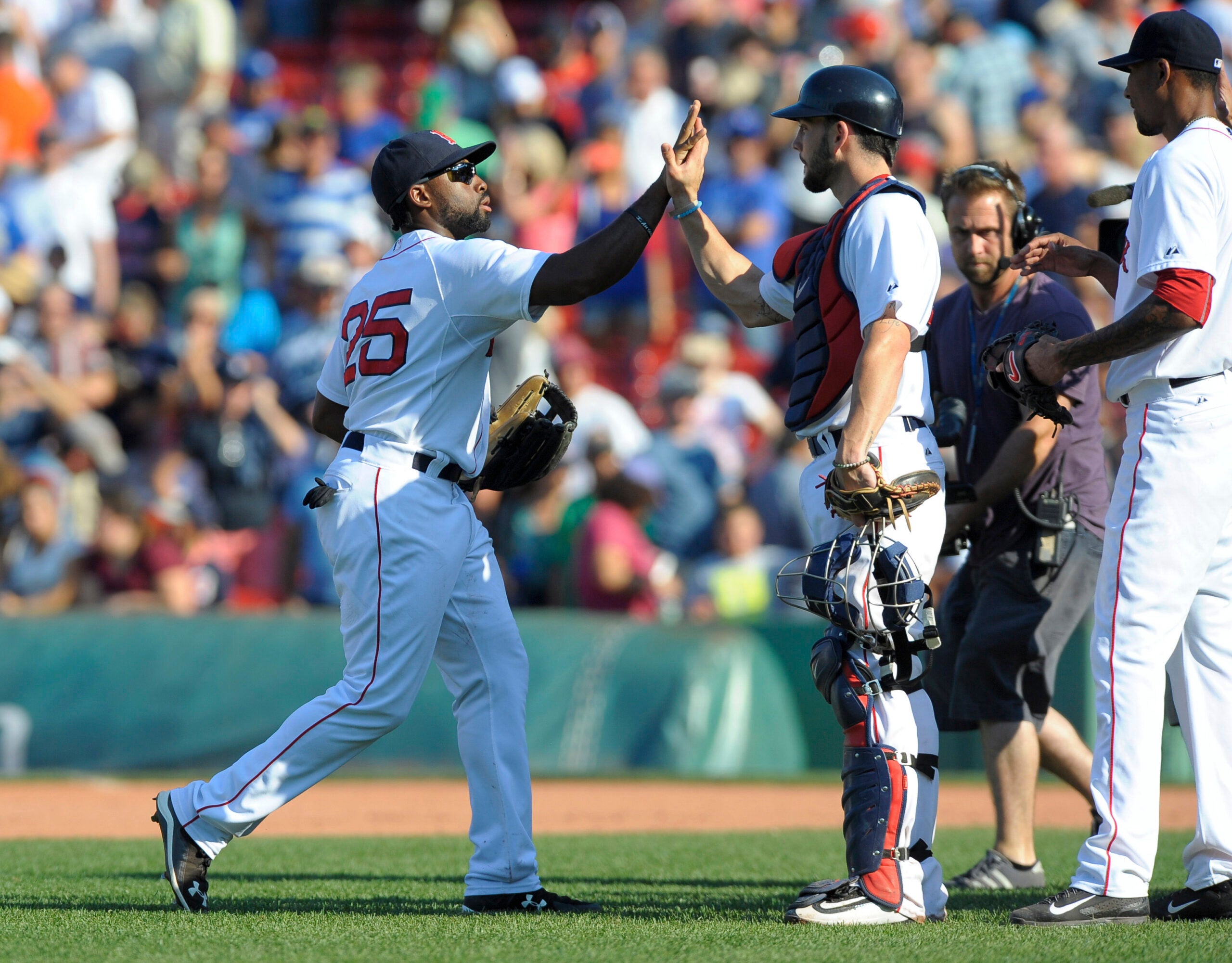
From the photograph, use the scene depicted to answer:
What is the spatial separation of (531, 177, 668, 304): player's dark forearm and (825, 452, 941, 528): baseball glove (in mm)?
871

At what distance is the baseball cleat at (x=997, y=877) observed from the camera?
5.43 meters

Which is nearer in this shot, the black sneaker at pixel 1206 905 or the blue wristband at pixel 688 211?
the black sneaker at pixel 1206 905

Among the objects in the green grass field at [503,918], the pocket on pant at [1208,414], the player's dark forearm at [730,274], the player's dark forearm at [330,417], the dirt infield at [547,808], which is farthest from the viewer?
the dirt infield at [547,808]

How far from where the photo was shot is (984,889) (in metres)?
5.37

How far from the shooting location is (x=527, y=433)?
5078mm

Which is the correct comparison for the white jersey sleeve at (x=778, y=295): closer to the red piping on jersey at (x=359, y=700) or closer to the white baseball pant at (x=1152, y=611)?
the white baseball pant at (x=1152, y=611)

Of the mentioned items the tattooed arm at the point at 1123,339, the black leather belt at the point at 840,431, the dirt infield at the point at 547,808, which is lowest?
the dirt infield at the point at 547,808

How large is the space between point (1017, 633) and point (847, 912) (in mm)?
1703

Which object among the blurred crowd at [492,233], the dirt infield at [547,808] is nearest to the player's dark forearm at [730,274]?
the dirt infield at [547,808]

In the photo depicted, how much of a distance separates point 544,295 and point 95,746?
6454 mm

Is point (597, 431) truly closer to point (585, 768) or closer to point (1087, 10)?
point (585, 768)

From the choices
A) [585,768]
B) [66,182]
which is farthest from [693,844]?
[66,182]

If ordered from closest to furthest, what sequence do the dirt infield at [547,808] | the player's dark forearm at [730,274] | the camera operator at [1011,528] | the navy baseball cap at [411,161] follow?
the navy baseball cap at [411,161] < the player's dark forearm at [730,274] < the camera operator at [1011,528] < the dirt infield at [547,808]

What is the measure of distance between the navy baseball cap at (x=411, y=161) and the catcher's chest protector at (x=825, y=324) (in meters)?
1.12
